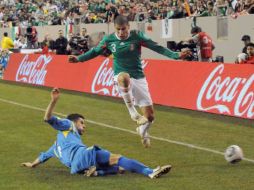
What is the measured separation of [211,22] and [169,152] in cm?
1578

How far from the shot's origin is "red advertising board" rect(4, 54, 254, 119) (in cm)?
1478

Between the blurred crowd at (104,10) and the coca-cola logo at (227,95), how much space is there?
8.51 meters

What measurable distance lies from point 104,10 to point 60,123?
88.2 ft

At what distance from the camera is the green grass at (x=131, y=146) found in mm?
8344

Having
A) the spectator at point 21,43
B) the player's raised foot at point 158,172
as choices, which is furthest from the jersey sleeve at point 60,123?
the spectator at point 21,43

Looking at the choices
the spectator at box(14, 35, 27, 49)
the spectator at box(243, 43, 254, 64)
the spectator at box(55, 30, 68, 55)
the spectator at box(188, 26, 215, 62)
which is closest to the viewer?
the spectator at box(243, 43, 254, 64)

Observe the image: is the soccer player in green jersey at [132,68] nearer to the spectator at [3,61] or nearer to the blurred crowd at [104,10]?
the blurred crowd at [104,10]

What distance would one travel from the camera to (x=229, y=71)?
50.2 feet

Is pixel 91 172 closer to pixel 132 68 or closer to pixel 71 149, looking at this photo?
pixel 71 149

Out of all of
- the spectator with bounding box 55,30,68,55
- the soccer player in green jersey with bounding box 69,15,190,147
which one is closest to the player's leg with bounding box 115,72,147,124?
the soccer player in green jersey with bounding box 69,15,190,147

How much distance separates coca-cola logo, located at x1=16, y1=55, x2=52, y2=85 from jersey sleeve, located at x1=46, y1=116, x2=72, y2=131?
637 inches

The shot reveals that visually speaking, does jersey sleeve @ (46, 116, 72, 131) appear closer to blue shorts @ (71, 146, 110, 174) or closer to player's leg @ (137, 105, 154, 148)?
blue shorts @ (71, 146, 110, 174)

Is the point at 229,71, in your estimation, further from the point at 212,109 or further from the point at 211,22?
the point at 211,22

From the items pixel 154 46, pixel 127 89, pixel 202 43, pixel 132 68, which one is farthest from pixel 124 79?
pixel 202 43
